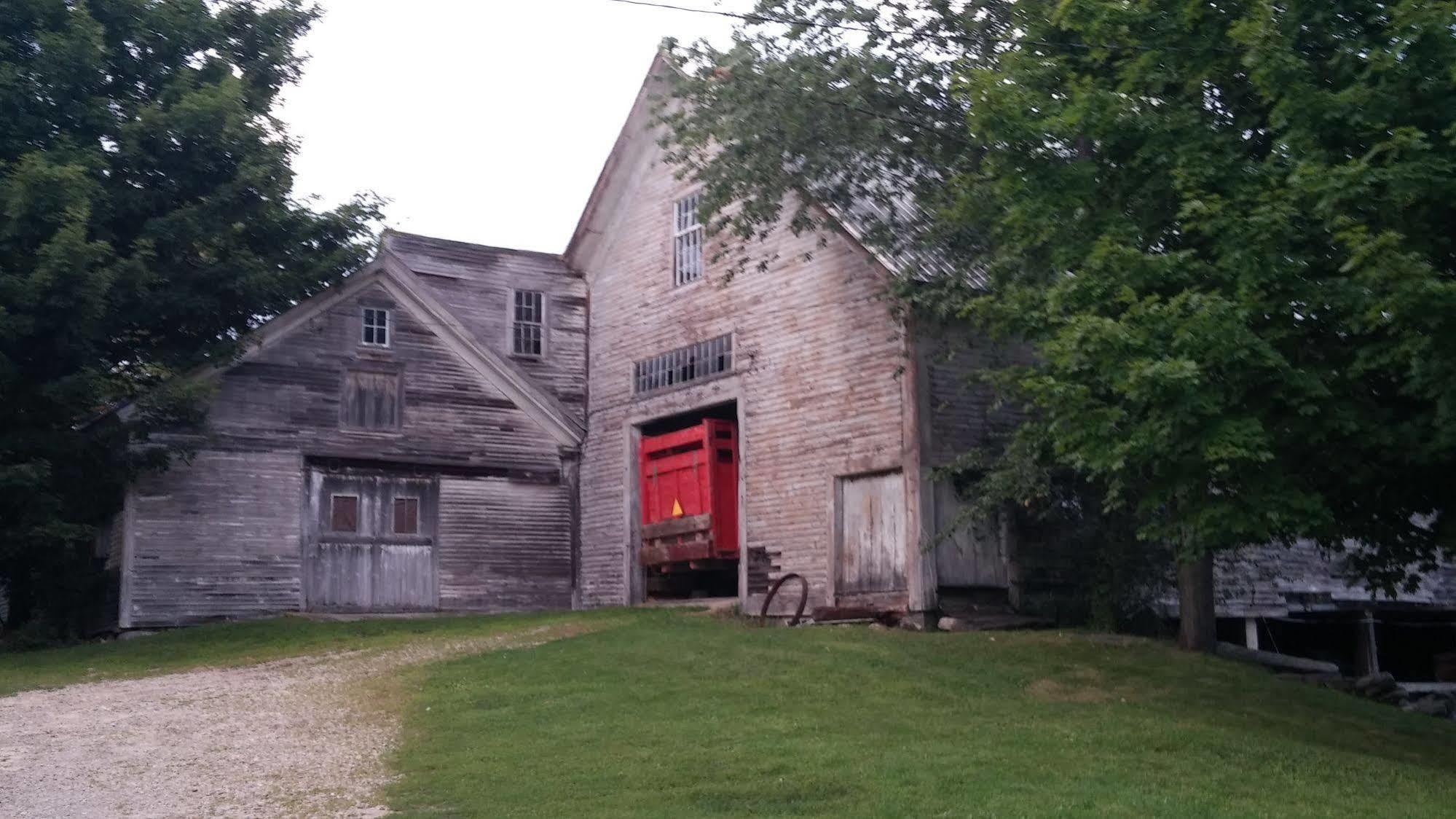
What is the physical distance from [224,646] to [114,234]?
7.29 m

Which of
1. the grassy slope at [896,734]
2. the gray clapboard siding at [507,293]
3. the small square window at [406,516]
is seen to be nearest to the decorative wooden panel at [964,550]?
the grassy slope at [896,734]

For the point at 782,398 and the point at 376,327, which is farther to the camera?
the point at 376,327

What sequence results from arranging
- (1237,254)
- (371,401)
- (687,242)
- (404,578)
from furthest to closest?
(687,242) → (371,401) → (404,578) → (1237,254)

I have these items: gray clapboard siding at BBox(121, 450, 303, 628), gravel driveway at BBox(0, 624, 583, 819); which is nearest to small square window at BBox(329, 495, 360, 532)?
gray clapboard siding at BBox(121, 450, 303, 628)

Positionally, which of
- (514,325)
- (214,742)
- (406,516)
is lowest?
(214,742)

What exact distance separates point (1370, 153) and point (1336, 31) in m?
1.88

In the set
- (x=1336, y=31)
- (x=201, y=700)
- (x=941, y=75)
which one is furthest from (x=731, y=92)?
(x=201, y=700)

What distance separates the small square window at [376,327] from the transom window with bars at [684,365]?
4.50 meters

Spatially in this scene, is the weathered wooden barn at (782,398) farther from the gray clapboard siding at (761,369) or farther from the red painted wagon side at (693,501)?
the red painted wagon side at (693,501)

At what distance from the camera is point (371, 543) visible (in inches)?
1036

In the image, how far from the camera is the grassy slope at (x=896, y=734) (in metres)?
11.8

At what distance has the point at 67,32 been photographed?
2495 cm

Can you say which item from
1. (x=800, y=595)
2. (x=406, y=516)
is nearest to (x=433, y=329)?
(x=406, y=516)

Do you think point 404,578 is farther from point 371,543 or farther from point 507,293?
point 507,293
